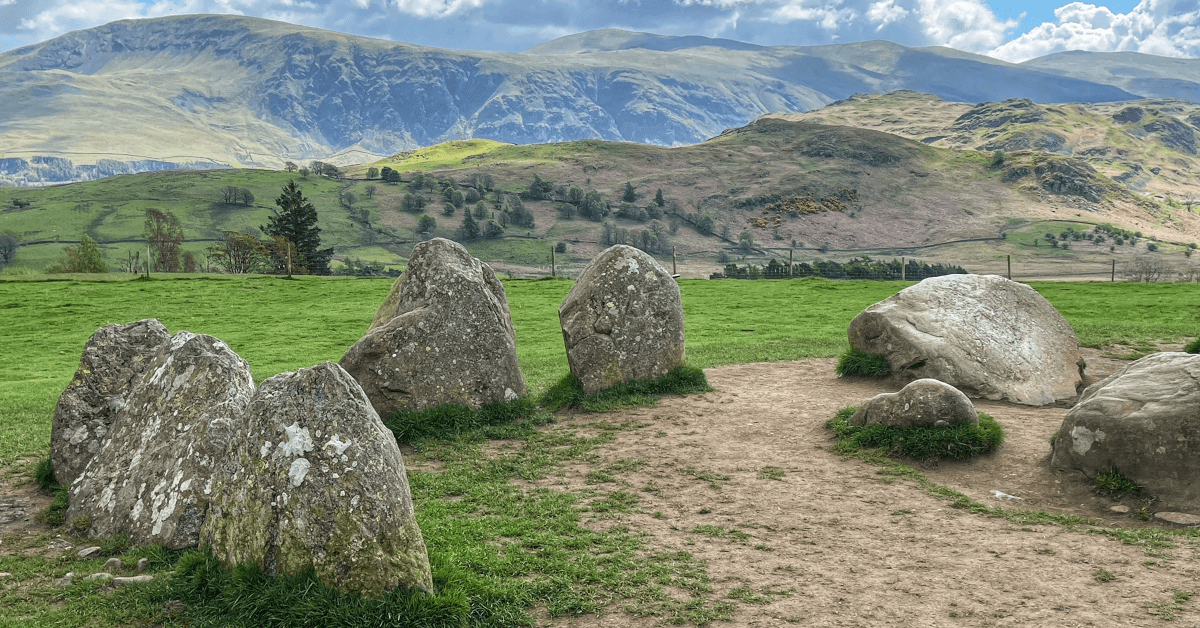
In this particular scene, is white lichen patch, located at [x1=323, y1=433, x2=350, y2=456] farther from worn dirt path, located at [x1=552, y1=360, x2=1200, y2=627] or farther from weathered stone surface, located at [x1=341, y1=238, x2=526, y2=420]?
weathered stone surface, located at [x1=341, y1=238, x2=526, y2=420]

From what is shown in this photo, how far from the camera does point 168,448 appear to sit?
894 cm

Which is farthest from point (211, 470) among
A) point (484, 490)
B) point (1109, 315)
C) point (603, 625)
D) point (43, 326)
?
point (1109, 315)

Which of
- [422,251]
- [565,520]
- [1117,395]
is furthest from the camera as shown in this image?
[422,251]

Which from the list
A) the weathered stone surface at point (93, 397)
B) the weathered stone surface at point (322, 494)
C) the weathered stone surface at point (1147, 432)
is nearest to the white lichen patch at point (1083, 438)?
the weathered stone surface at point (1147, 432)

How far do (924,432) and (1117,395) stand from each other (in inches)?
104

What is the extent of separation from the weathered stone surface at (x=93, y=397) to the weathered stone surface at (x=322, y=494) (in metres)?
4.03

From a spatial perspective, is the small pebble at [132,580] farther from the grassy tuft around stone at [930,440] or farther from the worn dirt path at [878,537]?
the grassy tuft around stone at [930,440]

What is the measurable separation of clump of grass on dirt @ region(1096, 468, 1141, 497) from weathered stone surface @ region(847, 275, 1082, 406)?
18.7 ft

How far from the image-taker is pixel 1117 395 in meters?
10.7

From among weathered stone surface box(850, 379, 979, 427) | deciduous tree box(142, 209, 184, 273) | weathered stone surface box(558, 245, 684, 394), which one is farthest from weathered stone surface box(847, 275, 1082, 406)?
deciduous tree box(142, 209, 184, 273)

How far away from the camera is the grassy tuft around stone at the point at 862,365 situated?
17.6 m

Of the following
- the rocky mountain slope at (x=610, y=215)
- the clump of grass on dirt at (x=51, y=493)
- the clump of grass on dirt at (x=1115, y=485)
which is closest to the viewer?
the clump of grass on dirt at (x=51, y=493)

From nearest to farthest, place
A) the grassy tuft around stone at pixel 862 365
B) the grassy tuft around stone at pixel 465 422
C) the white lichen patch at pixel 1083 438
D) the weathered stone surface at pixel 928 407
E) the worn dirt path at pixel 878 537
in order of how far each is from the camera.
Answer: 1. the worn dirt path at pixel 878 537
2. the white lichen patch at pixel 1083 438
3. the weathered stone surface at pixel 928 407
4. the grassy tuft around stone at pixel 465 422
5. the grassy tuft around stone at pixel 862 365

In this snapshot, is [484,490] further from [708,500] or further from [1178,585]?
[1178,585]
